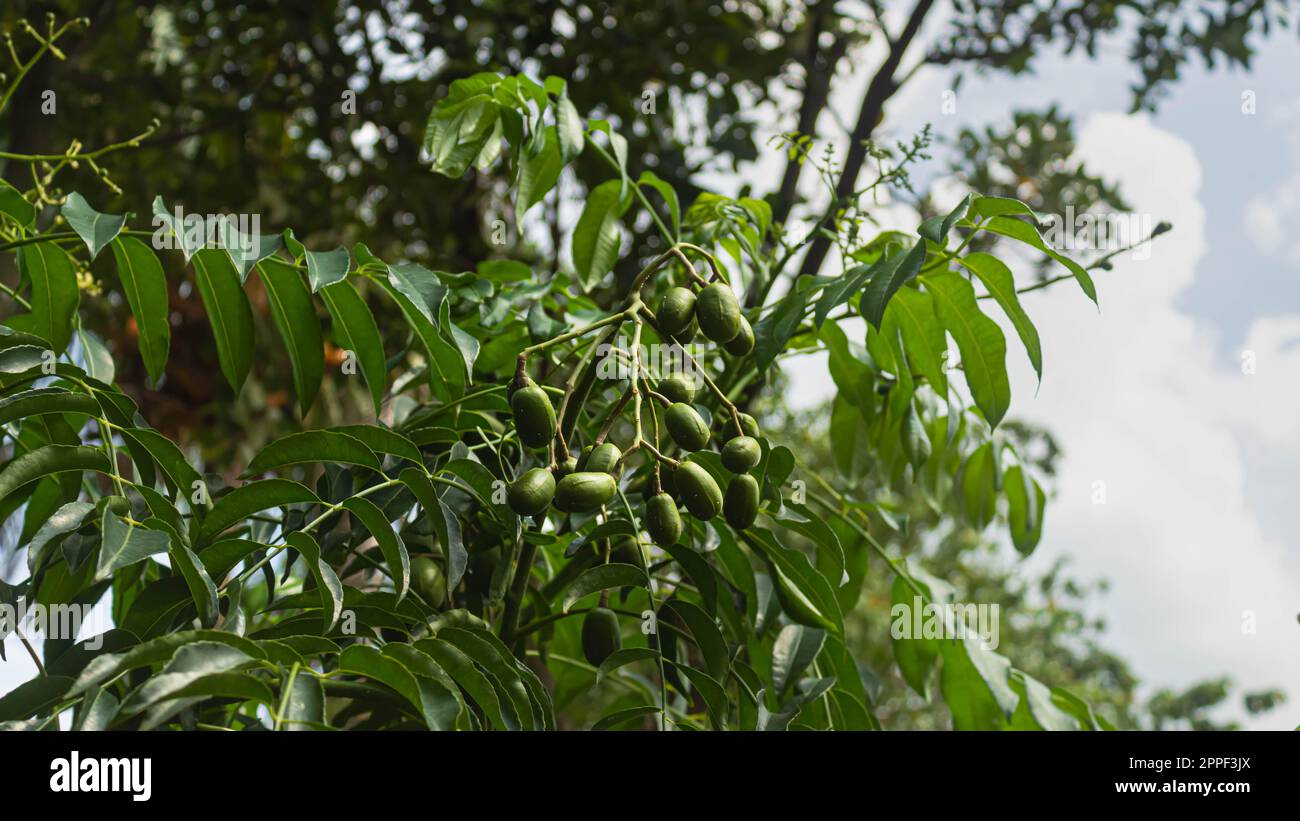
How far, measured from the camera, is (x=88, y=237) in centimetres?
103

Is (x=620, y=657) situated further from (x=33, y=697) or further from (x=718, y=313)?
(x=33, y=697)

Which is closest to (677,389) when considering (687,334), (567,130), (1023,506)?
(687,334)

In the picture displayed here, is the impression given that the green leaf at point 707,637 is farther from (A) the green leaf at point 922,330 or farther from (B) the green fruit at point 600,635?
(A) the green leaf at point 922,330

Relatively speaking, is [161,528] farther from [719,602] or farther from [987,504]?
[987,504]

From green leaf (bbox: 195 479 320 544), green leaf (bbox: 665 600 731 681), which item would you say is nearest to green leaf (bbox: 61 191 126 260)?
green leaf (bbox: 195 479 320 544)

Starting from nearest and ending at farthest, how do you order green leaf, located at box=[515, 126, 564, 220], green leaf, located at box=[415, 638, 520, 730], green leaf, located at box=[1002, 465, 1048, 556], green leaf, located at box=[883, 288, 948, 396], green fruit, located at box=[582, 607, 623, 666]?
green leaf, located at box=[415, 638, 520, 730]
green fruit, located at box=[582, 607, 623, 666]
green leaf, located at box=[883, 288, 948, 396]
green leaf, located at box=[515, 126, 564, 220]
green leaf, located at box=[1002, 465, 1048, 556]

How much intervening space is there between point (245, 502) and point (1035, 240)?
740mm

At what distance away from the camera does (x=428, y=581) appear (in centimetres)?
118

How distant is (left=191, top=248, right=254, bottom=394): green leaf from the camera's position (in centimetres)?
116

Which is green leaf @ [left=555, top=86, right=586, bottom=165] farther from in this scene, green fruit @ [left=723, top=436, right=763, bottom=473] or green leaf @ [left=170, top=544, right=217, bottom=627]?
green leaf @ [left=170, top=544, right=217, bottom=627]

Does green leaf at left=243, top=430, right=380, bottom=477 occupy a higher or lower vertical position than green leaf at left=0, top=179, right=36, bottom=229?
lower

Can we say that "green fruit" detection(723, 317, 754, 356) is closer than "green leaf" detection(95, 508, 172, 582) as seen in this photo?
No

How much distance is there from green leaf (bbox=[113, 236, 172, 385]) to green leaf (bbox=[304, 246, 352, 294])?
0.19 meters

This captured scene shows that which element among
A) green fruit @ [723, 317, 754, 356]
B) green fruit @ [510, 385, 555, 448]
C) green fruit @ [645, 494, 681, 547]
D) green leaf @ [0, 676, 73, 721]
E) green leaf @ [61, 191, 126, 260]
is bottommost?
green leaf @ [0, 676, 73, 721]
